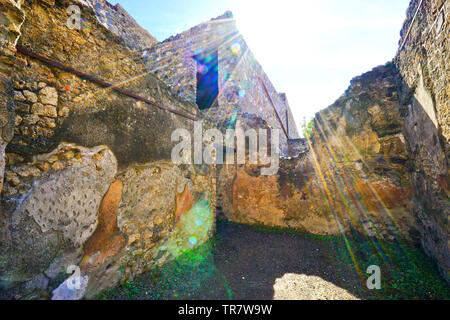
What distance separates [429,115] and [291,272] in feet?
7.62

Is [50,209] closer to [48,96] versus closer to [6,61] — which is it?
[48,96]

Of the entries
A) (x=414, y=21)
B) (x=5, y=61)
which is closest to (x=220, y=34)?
(x=414, y=21)

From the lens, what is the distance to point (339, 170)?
11.7ft

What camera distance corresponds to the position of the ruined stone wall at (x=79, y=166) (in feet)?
4.17

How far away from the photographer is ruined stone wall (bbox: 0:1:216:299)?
1.27 metres

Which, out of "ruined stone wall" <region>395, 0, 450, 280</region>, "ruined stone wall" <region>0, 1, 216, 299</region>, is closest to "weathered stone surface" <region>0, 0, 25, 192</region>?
"ruined stone wall" <region>0, 1, 216, 299</region>

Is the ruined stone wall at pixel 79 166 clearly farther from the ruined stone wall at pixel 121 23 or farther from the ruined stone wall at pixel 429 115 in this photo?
the ruined stone wall at pixel 121 23

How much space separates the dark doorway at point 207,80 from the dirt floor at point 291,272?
454 centimetres

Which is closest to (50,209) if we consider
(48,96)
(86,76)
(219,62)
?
(48,96)

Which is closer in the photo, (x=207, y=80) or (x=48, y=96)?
(x=48, y=96)

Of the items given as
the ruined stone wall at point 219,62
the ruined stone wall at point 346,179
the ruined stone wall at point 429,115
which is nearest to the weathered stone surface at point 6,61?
the ruined stone wall at point 429,115

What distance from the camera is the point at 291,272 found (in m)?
2.51

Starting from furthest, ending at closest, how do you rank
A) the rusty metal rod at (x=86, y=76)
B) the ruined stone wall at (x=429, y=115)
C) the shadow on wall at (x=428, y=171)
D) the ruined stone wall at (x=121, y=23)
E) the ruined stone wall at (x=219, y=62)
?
the ruined stone wall at (x=121, y=23) → the ruined stone wall at (x=219, y=62) → the shadow on wall at (x=428, y=171) → the ruined stone wall at (x=429, y=115) → the rusty metal rod at (x=86, y=76)

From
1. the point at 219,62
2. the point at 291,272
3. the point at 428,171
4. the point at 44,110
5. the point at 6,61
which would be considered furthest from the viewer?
the point at 219,62
